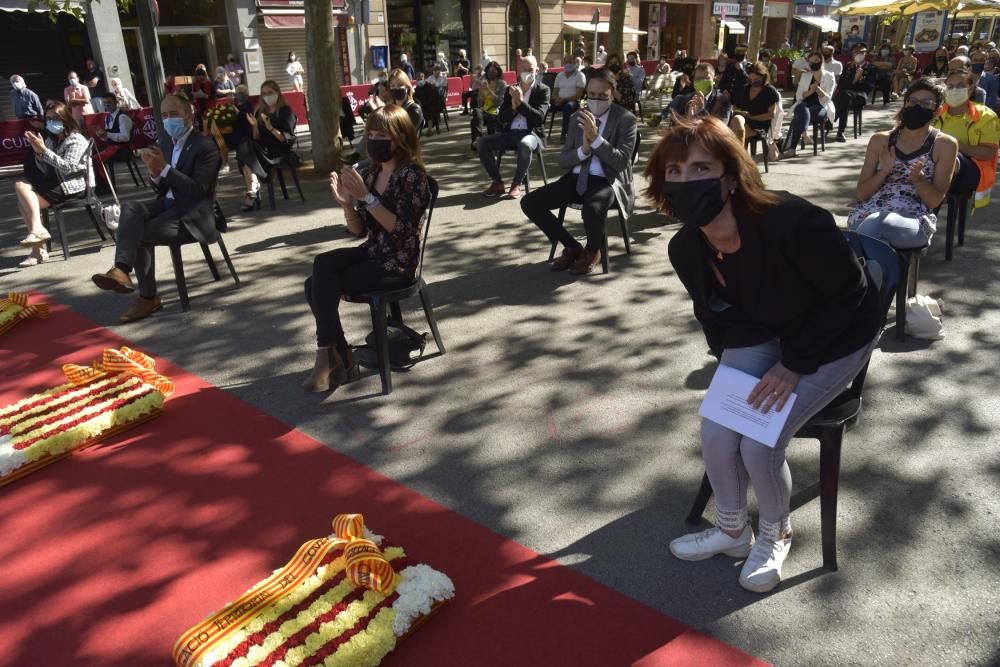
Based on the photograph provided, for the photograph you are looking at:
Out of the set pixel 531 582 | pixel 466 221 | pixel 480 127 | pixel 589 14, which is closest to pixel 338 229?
pixel 466 221

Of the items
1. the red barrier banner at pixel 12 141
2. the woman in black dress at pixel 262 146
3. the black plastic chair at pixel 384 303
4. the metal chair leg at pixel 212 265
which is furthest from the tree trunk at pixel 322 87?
the black plastic chair at pixel 384 303

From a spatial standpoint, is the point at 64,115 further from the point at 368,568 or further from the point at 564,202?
the point at 368,568

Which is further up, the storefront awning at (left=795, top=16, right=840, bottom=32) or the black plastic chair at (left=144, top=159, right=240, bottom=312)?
the storefront awning at (left=795, top=16, right=840, bottom=32)

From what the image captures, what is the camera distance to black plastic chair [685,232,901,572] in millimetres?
2646

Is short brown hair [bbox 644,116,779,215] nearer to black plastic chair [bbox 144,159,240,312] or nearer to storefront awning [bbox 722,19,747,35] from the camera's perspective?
black plastic chair [bbox 144,159,240,312]

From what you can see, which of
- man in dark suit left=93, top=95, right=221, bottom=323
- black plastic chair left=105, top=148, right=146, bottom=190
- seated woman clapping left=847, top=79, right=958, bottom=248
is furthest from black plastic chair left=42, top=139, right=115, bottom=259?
seated woman clapping left=847, top=79, right=958, bottom=248

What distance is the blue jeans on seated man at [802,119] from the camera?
1140 cm

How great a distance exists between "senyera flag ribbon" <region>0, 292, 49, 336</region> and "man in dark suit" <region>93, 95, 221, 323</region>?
0.59 metres

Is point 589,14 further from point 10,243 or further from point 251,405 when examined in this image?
point 251,405

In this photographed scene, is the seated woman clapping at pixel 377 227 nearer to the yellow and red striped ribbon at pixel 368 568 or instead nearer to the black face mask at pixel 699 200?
the yellow and red striped ribbon at pixel 368 568

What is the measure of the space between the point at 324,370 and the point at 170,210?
237 cm

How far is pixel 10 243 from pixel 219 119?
9.80 feet

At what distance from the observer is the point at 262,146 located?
8.99 meters

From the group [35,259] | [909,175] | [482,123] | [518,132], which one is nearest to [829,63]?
[482,123]
